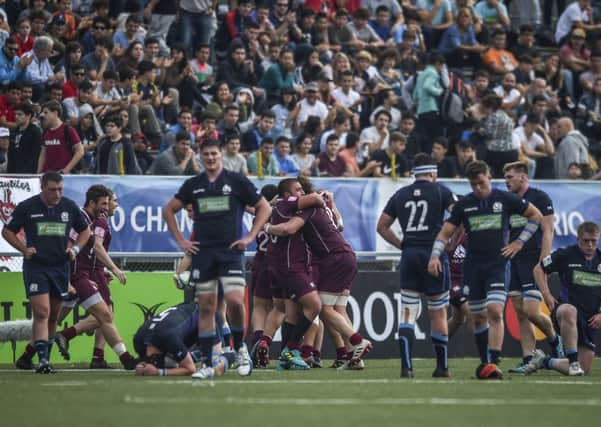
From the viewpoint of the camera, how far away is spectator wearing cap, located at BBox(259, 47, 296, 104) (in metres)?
25.1

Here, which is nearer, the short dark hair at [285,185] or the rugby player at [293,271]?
the rugby player at [293,271]

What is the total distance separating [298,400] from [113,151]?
993cm

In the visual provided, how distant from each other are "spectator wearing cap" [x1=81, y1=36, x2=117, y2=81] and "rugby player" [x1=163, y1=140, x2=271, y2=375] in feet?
29.5

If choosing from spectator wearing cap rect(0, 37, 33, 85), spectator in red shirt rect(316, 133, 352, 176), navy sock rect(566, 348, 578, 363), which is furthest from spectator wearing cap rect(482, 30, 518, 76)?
navy sock rect(566, 348, 578, 363)

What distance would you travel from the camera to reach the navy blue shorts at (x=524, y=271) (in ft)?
55.8

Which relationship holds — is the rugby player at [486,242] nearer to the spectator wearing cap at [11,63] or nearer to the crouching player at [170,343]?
the crouching player at [170,343]

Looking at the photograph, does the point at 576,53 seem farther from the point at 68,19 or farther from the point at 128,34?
the point at 68,19

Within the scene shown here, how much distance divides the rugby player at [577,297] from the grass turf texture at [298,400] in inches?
22.7

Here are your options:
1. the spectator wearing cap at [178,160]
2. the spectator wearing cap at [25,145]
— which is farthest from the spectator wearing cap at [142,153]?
the spectator wearing cap at [25,145]

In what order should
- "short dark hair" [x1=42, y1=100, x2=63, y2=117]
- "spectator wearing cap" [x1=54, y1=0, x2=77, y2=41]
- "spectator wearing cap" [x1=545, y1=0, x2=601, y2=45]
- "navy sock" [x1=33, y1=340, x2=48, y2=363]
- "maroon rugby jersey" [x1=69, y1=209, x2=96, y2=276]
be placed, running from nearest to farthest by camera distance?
"navy sock" [x1=33, y1=340, x2=48, y2=363] → "maroon rugby jersey" [x1=69, y1=209, x2=96, y2=276] → "short dark hair" [x1=42, y1=100, x2=63, y2=117] → "spectator wearing cap" [x1=54, y1=0, x2=77, y2=41] → "spectator wearing cap" [x1=545, y1=0, x2=601, y2=45]

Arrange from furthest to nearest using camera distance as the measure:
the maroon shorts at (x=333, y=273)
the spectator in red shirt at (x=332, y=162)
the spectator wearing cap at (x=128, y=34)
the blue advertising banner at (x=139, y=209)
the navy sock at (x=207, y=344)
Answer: the spectator wearing cap at (x=128, y=34) → the spectator in red shirt at (x=332, y=162) → the blue advertising banner at (x=139, y=209) → the maroon shorts at (x=333, y=273) → the navy sock at (x=207, y=344)

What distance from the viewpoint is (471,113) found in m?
25.2

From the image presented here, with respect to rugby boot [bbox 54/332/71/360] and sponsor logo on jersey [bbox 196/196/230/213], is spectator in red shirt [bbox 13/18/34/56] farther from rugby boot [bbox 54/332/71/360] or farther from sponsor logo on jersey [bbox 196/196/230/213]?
sponsor logo on jersey [bbox 196/196/230/213]

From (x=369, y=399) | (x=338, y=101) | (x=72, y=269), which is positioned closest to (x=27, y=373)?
(x=72, y=269)
